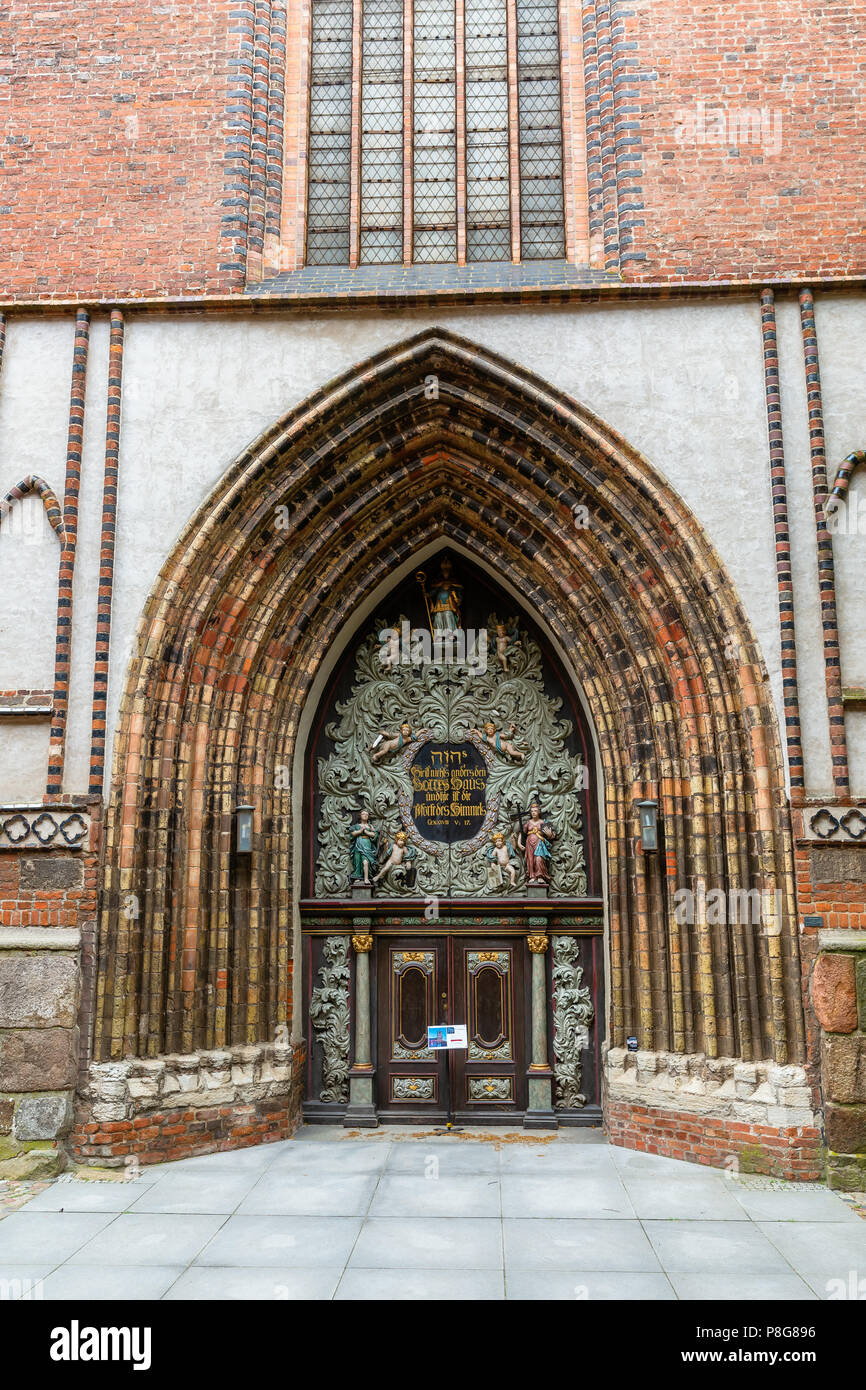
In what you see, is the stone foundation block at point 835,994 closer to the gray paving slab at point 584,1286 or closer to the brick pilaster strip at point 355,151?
the gray paving slab at point 584,1286

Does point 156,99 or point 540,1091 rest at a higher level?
point 156,99

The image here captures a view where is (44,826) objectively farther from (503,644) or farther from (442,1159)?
(503,644)

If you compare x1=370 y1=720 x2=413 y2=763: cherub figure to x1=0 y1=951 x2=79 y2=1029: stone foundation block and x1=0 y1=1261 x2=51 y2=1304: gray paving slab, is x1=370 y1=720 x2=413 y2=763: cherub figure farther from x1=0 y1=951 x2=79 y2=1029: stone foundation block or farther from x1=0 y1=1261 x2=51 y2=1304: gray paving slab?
x1=0 y1=1261 x2=51 y2=1304: gray paving slab

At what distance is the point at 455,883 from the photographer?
28.2 feet

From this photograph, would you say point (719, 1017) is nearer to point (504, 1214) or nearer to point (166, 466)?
point (504, 1214)

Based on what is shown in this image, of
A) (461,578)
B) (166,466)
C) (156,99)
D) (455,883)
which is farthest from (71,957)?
(156,99)

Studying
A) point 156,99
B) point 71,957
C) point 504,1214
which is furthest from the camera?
point 156,99

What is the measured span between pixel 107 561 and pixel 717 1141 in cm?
621

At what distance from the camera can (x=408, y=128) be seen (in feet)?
29.4

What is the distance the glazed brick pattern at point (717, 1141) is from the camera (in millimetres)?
6773

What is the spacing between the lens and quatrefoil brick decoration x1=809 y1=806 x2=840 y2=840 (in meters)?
7.08

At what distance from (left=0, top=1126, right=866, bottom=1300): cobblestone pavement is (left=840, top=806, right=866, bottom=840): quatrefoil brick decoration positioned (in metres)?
2.39

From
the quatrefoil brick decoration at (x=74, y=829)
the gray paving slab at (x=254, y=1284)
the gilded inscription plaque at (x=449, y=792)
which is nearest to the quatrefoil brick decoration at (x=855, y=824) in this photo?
the gilded inscription plaque at (x=449, y=792)

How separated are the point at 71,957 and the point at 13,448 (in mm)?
4008
